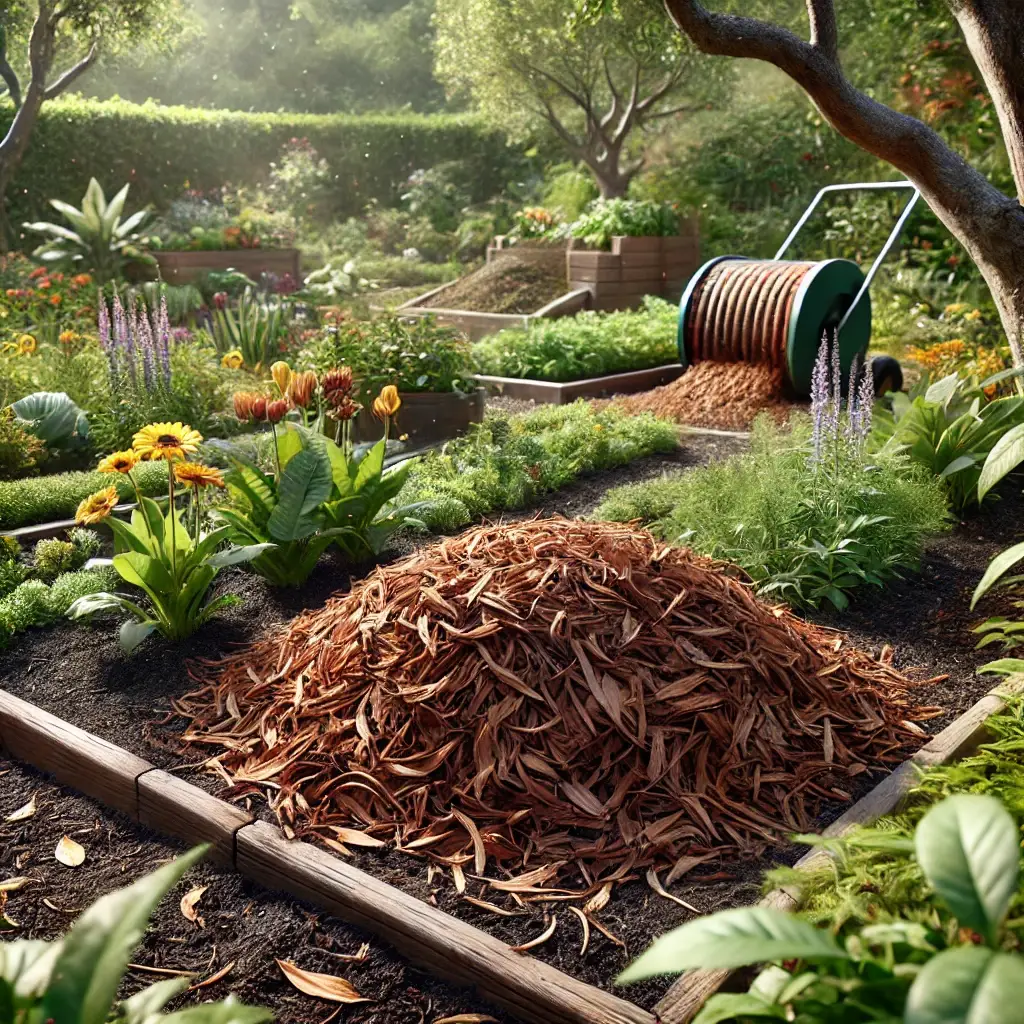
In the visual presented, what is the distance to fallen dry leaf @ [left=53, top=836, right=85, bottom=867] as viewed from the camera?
8.77 feet

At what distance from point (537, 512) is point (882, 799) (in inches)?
65.9

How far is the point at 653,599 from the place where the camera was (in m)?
2.92

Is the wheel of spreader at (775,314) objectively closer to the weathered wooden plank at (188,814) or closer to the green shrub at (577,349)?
the green shrub at (577,349)

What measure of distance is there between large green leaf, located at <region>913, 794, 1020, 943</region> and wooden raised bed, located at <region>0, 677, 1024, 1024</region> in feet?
3.04

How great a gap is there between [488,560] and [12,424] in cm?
395

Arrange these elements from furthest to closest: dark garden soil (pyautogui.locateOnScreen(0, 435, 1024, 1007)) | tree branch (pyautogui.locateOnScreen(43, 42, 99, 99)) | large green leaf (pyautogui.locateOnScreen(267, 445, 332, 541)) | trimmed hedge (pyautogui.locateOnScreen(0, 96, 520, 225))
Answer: trimmed hedge (pyautogui.locateOnScreen(0, 96, 520, 225))
tree branch (pyautogui.locateOnScreen(43, 42, 99, 99))
large green leaf (pyautogui.locateOnScreen(267, 445, 332, 541))
dark garden soil (pyautogui.locateOnScreen(0, 435, 1024, 1007))

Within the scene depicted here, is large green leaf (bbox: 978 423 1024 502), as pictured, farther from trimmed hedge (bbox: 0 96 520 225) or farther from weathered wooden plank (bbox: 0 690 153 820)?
trimmed hedge (bbox: 0 96 520 225)

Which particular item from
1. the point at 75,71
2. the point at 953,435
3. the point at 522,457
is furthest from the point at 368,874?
the point at 75,71

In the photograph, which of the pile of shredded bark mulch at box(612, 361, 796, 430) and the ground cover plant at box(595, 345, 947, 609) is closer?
the ground cover plant at box(595, 345, 947, 609)

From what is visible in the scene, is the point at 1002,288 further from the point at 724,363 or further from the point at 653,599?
the point at 724,363

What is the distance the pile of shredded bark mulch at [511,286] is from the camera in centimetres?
1188

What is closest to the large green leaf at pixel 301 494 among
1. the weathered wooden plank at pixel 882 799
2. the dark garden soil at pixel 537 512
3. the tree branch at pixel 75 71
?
the dark garden soil at pixel 537 512

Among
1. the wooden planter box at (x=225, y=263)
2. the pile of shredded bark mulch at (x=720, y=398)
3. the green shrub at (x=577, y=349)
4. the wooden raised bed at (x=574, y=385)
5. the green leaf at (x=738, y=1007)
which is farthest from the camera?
the wooden planter box at (x=225, y=263)

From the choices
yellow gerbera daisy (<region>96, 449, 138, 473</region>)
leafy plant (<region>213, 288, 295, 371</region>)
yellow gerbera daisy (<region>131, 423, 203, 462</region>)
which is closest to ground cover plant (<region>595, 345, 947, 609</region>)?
yellow gerbera daisy (<region>131, 423, 203, 462</region>)
